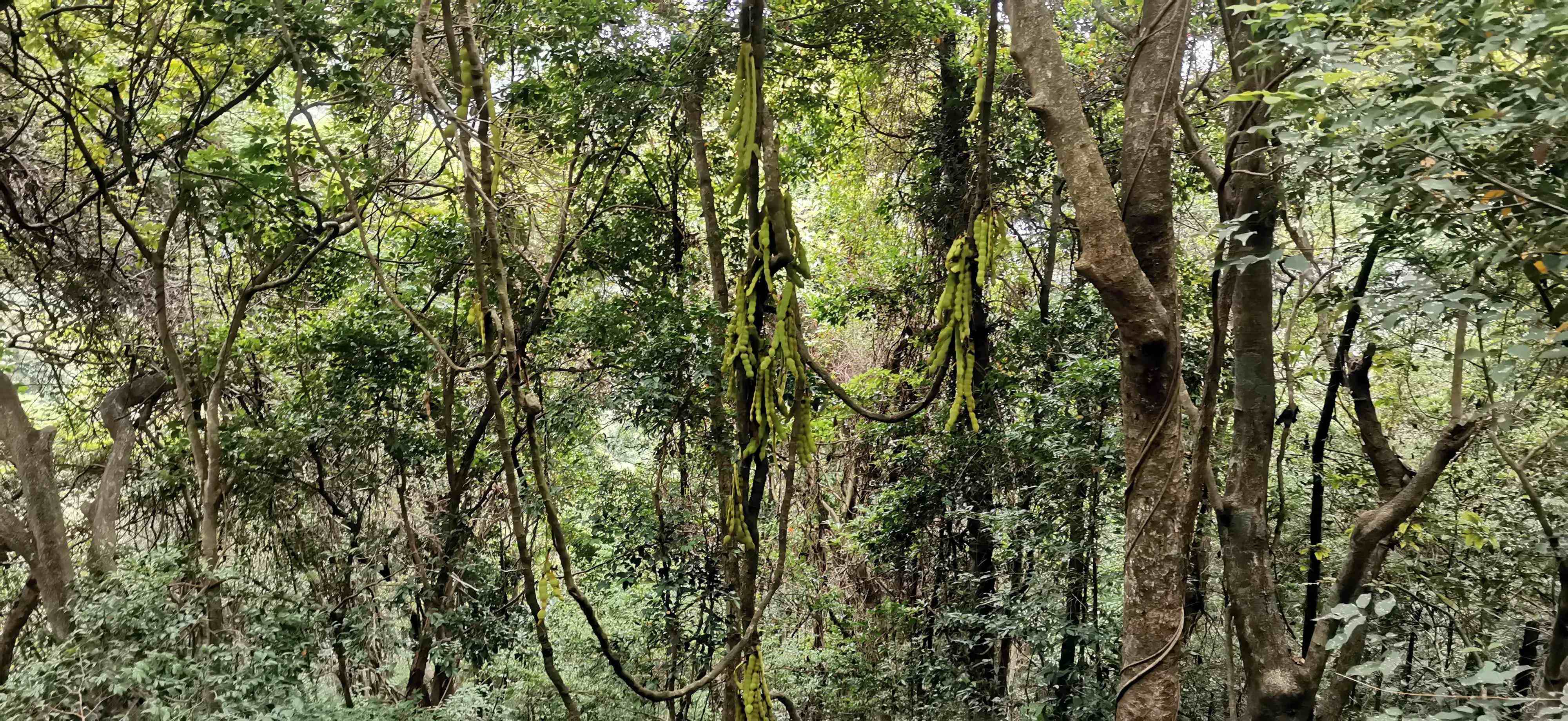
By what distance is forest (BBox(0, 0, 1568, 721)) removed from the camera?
6.26 ft

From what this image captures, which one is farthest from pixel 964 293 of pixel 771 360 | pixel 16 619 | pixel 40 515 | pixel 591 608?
pixel 16 619

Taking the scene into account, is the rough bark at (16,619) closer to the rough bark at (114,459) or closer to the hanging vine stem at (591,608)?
the rough bark at (114,459)

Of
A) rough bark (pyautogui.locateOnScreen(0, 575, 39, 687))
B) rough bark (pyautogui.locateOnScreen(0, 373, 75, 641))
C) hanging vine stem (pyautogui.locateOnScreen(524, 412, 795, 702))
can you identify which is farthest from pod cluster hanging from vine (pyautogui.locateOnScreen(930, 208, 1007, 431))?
rough bark (pyautogui.locateOnScreen(0, 575, 39, 687))

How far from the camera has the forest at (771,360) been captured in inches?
75.1

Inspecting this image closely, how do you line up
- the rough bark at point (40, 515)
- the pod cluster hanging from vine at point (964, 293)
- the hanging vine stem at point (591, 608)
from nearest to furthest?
1. the hanging vine stem at point (591, 608)
2. the pod cluster hanging from vine at point (964, 293)
3. the rough bark at point (40, 515)

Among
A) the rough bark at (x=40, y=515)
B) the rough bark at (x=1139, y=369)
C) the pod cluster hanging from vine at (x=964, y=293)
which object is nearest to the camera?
the pod cluster hanging from vine at (x=964, y=293)

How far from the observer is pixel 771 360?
149 cm

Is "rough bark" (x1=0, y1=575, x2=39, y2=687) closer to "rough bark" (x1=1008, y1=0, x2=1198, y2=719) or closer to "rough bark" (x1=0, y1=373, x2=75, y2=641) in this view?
"rough bark" (x1=0, y1=373, x2=75, y2=641)

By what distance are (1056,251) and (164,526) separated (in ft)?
17.9

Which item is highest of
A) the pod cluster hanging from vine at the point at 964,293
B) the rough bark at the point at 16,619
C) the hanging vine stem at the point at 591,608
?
the pod cluster hanging from vine at the point at 964,293

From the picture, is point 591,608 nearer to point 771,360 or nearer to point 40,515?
point 771,360

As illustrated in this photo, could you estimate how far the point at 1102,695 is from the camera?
154 inches

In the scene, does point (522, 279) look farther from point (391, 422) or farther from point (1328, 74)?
point (1328, 74)

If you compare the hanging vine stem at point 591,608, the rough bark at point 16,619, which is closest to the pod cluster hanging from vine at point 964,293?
the hanging vine stem at point 591,608
